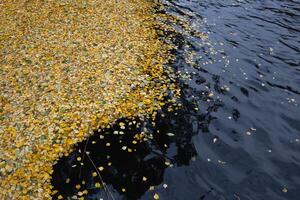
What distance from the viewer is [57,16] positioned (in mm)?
20797

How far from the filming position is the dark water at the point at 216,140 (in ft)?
32.6

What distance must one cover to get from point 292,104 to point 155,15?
12.2 meters

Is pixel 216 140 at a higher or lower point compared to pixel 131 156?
higher

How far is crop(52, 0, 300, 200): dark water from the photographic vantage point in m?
9.93

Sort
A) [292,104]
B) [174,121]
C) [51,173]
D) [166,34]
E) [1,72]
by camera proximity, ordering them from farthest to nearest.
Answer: [166,34]
[1,72]
[292,104]
[174,121]
[51,173]

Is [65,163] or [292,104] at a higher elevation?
[292,104]

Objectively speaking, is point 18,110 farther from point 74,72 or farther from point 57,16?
point 57,16

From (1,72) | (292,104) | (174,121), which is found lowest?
(1,72)

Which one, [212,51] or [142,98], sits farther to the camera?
[212,51]

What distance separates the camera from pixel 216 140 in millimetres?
11680

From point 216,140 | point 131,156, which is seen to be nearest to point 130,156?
point 131,156

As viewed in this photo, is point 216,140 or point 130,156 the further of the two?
point 216,140

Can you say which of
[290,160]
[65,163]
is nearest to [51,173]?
[65,163]

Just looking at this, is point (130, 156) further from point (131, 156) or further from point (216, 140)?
point (216, 140)
